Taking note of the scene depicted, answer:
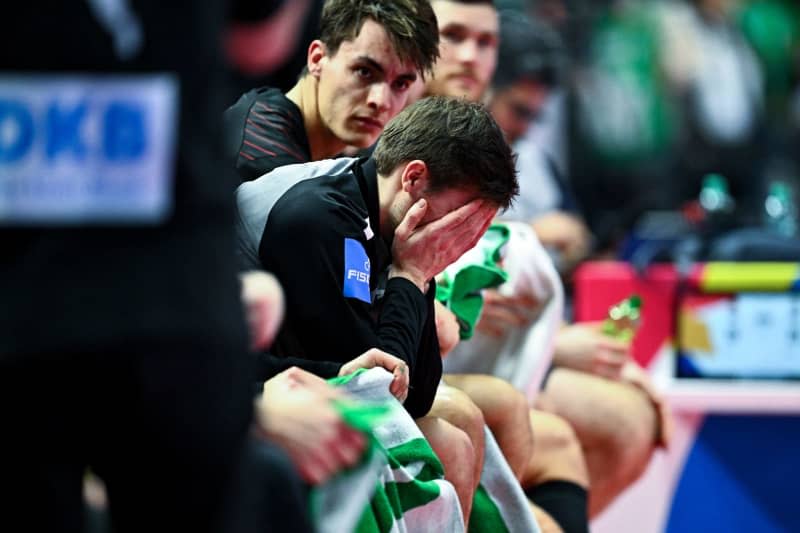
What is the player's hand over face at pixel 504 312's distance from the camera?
125 inches

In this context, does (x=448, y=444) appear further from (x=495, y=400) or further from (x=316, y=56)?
(x=316, y=56)

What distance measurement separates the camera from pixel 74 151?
128cm

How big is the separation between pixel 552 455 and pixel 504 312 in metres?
0.35

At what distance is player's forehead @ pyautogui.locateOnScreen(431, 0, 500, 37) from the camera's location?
12.6 feet

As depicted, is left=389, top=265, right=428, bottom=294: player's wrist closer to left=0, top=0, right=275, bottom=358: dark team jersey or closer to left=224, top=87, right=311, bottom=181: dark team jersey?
left=224, top=87, right=311, bottom=181: dark team jersey

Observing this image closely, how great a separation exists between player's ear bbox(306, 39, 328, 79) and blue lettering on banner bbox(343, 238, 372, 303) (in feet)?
2.38

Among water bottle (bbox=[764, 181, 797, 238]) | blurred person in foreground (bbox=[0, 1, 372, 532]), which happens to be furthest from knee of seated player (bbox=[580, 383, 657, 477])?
blurred person in foreground (bbox=[0, 1, 372, 532])

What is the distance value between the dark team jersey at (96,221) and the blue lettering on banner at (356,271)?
0.94 m

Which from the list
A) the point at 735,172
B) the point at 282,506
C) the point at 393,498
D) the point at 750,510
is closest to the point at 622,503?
the point at 750,510

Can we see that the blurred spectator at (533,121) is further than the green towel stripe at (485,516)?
Yes

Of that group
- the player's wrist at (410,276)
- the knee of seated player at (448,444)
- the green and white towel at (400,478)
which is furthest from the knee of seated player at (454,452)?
the player's wrist at (410,276)

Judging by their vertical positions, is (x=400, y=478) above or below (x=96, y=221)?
below

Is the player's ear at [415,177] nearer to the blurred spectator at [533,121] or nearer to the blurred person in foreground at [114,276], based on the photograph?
the blurred person in foreground at [114,276]

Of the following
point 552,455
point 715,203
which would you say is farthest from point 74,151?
point 715,203
